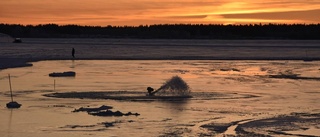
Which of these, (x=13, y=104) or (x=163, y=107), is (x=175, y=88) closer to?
(x=163, y=107)

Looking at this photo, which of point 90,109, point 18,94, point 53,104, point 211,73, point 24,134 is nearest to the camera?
point 24,134

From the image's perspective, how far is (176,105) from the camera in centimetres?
1720

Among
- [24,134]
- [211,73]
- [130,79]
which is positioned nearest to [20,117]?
[24,134]

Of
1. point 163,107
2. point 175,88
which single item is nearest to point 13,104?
point 163,107

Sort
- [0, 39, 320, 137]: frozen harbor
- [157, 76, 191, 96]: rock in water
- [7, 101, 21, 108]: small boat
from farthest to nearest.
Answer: [157, 76, 191, 96]: rock in water → [7, 101, 21, 108]: small boat → [0, 39, 320, 137]: frozen harbor

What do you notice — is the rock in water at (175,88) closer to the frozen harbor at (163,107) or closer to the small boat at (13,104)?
the frozen harbor at (163,107)

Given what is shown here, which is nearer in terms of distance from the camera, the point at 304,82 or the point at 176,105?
the point at 176,105

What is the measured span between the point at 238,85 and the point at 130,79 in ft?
13.7

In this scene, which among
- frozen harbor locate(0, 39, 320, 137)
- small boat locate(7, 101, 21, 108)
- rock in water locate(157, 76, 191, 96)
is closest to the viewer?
frozen harbor locate(0, 39, 320, 137)

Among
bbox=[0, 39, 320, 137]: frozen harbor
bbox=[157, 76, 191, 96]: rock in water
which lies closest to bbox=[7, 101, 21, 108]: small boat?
bbox=[0, 39, 320, 137]: frozen harbor

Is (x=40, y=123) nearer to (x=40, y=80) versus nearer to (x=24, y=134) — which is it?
(x=24, y=134)

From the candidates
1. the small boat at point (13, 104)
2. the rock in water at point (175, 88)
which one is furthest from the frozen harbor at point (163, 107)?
the rock in water at point (175, 88)

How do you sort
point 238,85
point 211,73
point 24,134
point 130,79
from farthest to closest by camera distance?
point 211,73 < point 130,79 < point 238,85 < point 24,134

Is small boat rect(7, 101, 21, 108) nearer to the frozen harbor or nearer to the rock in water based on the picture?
the frozen harbor
